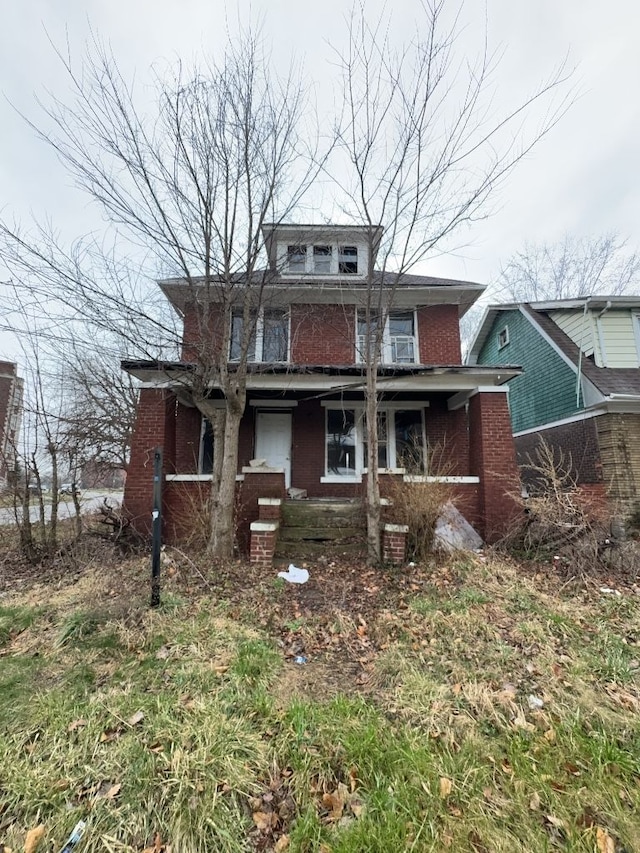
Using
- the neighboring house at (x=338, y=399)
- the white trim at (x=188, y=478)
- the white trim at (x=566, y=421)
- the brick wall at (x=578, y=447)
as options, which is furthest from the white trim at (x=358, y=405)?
the white trim at (x=566, y=421)

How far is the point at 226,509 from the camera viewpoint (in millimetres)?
6422

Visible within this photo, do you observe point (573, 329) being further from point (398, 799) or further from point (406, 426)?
point (398, 799)

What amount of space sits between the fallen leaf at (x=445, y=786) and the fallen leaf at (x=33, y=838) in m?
2.26

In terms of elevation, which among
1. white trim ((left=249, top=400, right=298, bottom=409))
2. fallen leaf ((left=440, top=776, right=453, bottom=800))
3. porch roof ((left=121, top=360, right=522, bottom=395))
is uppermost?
porch roof ((left=121, top=360, right=522, bottom=395))

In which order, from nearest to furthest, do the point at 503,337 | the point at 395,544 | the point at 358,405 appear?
the point at 395,544 → the point at 358,405 → the point at 503,337

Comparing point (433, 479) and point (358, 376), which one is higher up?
point (358, 376)

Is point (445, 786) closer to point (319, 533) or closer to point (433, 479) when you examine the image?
point (319, 533)

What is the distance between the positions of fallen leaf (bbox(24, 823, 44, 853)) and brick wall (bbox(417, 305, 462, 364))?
1066 cm

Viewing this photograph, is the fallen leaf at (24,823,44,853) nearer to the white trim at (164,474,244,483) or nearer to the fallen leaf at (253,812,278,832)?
the fallen leaf at (253,812,278,832)

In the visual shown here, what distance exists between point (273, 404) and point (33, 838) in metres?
8.89

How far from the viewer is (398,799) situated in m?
2.29

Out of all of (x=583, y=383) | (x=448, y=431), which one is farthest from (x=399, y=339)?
(x=583, y=383)

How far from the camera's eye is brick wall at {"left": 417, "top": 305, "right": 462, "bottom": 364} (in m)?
11.0

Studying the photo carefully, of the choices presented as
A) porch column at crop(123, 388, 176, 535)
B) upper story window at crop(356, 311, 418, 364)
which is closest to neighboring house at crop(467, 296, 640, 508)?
upper story window at crop(356, 311, 418, 364)
